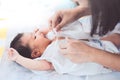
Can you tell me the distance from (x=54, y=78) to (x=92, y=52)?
0.32 feet

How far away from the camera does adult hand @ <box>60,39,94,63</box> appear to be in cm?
54

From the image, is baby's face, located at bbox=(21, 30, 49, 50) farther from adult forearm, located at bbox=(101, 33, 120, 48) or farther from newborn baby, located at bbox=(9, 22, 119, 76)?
adult forearm, located at bbox=(101, 33, 120, 48)

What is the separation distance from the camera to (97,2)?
52 centimetres

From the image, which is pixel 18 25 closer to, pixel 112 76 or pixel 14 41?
pixel 14 41

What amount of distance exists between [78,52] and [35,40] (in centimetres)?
11

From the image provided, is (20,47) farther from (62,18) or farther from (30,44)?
(62,18)

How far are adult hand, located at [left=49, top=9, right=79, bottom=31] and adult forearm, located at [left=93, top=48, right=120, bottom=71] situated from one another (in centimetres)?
14

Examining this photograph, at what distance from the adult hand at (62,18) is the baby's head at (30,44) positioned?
0.18 feet

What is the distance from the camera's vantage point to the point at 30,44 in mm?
575

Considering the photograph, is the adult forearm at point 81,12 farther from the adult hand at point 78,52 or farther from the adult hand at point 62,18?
the adult hand at point 78,52

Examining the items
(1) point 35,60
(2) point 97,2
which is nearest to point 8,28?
(1) point 35,60

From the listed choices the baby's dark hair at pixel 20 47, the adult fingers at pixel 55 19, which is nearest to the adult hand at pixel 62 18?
the adult fingers at pixel 55 19

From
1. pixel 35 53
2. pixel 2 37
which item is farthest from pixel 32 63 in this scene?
pixel 2 37

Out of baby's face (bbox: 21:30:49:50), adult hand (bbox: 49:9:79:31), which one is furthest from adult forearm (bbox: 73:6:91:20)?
baby's face (bbox: 21:30:49:50)
